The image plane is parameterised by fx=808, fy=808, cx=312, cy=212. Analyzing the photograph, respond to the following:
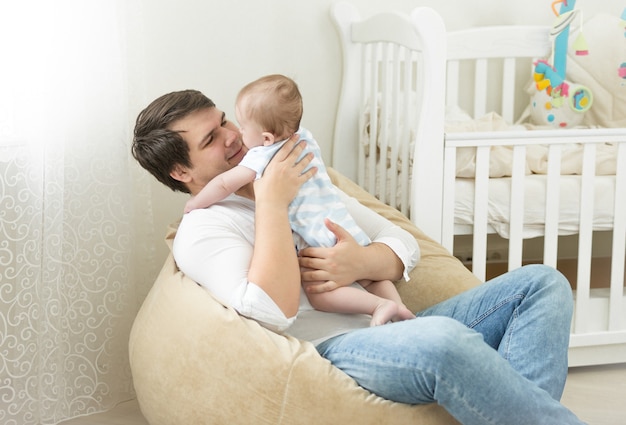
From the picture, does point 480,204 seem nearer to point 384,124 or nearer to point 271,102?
point 384,124

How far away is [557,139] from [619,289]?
502mm

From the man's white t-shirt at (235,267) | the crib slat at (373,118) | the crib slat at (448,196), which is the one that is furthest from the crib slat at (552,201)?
the man's white t-shirt at (235,267)

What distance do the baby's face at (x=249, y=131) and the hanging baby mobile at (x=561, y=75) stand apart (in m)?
1.39

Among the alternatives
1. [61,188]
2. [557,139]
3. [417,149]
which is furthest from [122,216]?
[557,139]

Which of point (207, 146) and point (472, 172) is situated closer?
point (207, 146)

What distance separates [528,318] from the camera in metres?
1.59

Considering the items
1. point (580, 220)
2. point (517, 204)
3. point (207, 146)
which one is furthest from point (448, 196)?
point (207, 146)

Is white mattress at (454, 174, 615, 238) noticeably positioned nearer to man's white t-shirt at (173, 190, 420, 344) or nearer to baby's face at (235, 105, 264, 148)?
man's white t-shirt at (173, 190, 420, 344)

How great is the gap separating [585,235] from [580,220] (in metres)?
0.05

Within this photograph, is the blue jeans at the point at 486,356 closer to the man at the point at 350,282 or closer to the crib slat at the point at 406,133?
the man at the point at 350,282

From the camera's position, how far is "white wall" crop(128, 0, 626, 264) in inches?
92.3

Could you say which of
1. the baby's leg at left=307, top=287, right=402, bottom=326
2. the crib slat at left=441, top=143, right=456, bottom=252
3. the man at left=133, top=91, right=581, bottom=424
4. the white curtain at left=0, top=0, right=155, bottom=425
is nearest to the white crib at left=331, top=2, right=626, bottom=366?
the crib slat at left=441, top=143, right=456, bottom=252

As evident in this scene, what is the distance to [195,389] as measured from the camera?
60.4 inches

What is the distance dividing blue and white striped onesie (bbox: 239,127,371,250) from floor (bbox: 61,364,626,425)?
733 mm
